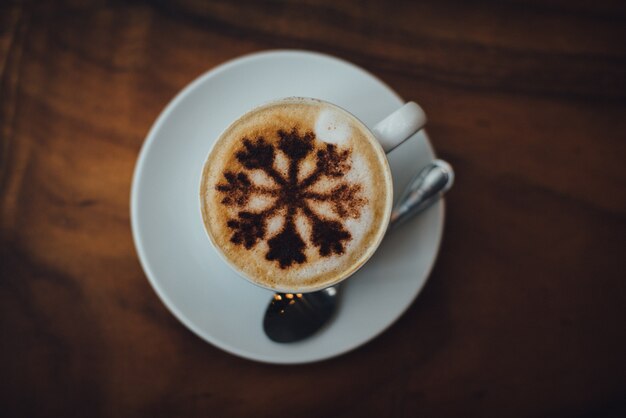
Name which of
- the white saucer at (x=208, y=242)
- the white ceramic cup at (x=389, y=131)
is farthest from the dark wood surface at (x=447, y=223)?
the white ceramic cup at (x=389, y=131)

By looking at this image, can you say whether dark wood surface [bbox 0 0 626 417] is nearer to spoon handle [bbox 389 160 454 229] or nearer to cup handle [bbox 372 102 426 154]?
spoon handle [bbox 389 160 454 229]

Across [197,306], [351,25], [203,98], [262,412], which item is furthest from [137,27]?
[262,412]

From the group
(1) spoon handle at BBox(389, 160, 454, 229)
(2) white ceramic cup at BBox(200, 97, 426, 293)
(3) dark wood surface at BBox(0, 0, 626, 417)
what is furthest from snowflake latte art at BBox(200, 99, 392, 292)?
(3) dark wood surface at BBox(0, 0, 626, 417)

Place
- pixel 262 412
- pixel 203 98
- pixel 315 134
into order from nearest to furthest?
pixel 315 134, pixel 203 98, pixel 262 412

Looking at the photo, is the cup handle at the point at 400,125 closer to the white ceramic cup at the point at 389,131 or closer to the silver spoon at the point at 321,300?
the white ceramic cup at the point at 389,131

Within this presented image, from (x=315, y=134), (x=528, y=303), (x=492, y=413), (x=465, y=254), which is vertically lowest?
(x=492, y=413)

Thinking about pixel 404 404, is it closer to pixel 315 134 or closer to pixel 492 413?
pixel 492 413

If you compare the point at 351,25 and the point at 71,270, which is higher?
the point at 351,25
